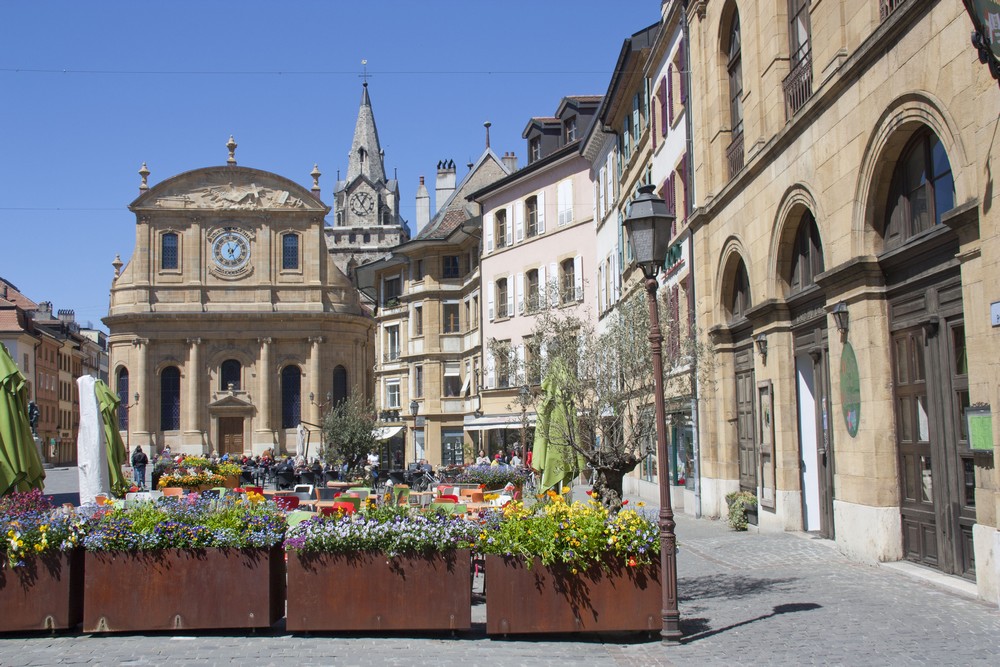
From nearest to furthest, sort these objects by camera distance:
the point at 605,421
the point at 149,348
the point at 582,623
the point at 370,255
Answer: the point at 582,623, the point at 605,421, the point at 149,348, the point at 370,255

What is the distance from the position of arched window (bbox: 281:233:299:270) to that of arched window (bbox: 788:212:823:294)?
2105 inches

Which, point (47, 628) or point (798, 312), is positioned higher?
point (798, 312)

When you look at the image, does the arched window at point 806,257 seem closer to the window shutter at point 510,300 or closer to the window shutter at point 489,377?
the window shutter at point 510,300

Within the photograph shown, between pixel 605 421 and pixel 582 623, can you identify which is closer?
pixel 582 623

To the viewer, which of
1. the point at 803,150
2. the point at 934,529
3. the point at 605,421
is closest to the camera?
the point at 934,529

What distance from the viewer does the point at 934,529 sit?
→ 37.5ft

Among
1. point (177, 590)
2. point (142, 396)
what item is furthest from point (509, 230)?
point (177, 590)

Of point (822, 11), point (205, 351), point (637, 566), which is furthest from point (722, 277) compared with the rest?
point (205, 351)

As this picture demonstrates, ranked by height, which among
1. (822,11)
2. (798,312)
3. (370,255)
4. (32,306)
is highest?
(370,255)

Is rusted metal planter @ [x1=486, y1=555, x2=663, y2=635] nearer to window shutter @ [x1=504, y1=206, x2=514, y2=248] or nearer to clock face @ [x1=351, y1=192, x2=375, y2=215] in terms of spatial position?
window shutter @ [x1=504, y1=206, x2=514, y2=248]

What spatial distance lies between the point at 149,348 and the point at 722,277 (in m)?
51.2

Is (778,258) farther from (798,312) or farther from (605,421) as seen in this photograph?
(605,421)

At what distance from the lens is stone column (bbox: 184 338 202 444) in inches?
2498

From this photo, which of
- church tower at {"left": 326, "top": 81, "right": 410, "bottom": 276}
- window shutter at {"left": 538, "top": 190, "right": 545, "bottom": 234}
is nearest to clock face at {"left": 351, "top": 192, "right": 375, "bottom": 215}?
church tower at {"left": 326, "top": 81, "right": 410, "bottom": 276}
